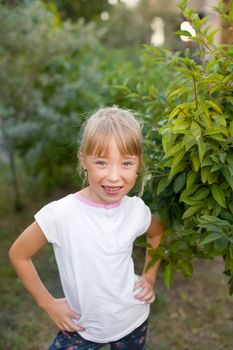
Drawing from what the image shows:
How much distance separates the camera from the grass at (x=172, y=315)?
3553 millimetres

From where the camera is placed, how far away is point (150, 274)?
2.37m

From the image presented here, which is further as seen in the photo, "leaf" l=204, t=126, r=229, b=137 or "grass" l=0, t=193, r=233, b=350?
"grass" l=0, t=193, r=233, b=350

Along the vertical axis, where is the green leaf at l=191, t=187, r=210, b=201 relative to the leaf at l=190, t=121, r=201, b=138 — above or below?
below

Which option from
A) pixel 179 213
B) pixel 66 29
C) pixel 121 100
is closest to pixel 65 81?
pixel 66 29

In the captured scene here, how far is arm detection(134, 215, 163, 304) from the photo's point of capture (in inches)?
86.6

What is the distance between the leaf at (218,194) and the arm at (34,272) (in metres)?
0.71

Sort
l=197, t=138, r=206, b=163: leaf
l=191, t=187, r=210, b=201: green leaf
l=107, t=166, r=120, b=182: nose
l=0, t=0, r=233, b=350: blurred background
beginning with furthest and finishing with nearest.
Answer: l=0, t=0, r=233, b=350: blurred background → l=191, t=187, r=210, b=201: green leaf → l=107, t=166, r=120, b=182: nose → l=197, t=138, r=206, b=163: leaf

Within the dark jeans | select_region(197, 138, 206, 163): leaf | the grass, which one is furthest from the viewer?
the grass

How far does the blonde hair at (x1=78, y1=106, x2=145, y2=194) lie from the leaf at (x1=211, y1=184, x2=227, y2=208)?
335mm

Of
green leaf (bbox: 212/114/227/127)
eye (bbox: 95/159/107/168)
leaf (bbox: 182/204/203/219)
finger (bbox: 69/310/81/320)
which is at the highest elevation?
green leaf (bbox: 212/114/227/127)

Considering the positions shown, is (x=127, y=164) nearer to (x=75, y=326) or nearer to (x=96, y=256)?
(x=96, y=256)

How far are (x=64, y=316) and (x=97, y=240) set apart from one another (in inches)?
15.0

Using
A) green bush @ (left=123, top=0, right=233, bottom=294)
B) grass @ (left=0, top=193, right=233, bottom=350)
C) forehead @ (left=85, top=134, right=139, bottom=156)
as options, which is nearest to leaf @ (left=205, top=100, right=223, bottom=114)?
green bush @ (left=123, top=0, right=233, bottom=294)

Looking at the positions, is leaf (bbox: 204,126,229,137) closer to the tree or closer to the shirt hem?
the shirt hem
